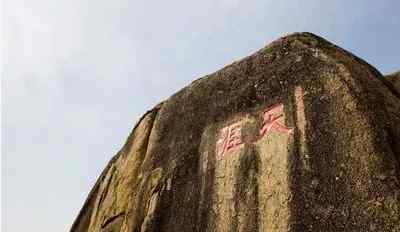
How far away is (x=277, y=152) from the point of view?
3811mm

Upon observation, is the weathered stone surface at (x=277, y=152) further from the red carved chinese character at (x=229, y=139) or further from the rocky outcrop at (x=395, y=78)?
the rocky outcrop at (x=395, y=78)

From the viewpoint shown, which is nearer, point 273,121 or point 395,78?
point 273,121

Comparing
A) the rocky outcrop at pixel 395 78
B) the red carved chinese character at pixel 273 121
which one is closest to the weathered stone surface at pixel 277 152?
the red carved chinese character at pixel 273 121

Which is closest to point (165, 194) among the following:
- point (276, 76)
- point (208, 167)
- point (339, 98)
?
point (208, 167)

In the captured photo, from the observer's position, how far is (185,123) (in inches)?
199

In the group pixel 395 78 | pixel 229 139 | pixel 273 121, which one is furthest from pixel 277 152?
pixel 395 78

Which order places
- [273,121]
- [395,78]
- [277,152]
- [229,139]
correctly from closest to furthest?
1. [277,152]
2. [273,121]
3. [229,139]
4. [395,78]

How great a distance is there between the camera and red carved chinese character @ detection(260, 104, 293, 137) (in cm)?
391

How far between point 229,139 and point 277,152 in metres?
0.61

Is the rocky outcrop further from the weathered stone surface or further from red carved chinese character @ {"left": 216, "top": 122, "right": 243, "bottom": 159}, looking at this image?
red carved chinese character @ {"left": 216, "top": 122, "right": 243, "bottom": 159}

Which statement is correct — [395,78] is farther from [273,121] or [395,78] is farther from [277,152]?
[277,152]

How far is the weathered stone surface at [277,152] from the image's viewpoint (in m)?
3.21

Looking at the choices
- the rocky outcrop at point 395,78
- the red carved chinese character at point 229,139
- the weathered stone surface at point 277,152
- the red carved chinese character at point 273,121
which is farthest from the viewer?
the rocky outcrop at point 395,78

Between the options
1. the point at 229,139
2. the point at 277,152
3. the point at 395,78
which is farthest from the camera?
the point at 395,78
